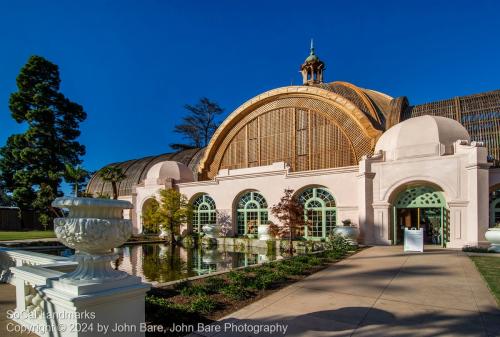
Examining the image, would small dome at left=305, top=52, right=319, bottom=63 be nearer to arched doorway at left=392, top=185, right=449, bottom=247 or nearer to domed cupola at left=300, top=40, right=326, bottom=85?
domed cupola at left=300, top=40, right=326, bottom=85

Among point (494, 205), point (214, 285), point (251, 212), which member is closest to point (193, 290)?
point (214, 285)

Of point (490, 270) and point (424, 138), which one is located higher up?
point (424, 138)

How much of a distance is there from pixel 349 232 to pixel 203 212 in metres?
12.9

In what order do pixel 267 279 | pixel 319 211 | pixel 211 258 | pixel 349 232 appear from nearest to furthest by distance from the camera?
pixel 267 279 < pixel 211 258 < pixel 349 232 < pixel 319 211

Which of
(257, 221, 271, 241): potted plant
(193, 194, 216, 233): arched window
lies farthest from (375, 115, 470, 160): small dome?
(193, 194, 216, 233): arched window

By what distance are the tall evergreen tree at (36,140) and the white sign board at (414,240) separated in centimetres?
3290

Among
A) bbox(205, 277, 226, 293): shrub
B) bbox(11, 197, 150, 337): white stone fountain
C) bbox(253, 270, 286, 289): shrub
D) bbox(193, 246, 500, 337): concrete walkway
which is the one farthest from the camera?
bbox(253, 270, 286, 289): shrub

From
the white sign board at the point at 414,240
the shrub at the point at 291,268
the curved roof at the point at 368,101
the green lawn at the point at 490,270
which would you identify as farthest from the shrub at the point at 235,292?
the curved roof at the point at 368,101

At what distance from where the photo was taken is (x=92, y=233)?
10.7 ft

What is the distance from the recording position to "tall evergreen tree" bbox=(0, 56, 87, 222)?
106 feet

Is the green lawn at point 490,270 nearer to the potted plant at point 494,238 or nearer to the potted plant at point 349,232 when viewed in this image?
the potted plant at point 494,238

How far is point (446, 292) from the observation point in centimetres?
671

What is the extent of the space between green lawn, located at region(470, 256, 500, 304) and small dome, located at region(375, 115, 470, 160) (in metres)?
5.79

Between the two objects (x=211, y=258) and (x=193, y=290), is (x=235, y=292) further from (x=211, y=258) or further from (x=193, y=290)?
(x=211, y=258)
